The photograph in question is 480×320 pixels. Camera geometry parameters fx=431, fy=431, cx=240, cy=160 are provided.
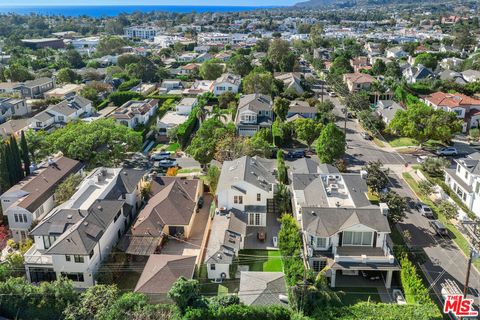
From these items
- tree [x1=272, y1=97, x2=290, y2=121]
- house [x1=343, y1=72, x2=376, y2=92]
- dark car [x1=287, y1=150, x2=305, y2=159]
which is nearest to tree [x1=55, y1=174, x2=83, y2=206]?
dark car [x1=287, y1=150, x2=305, y2=159]

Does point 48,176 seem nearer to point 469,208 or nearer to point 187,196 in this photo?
point 187,196

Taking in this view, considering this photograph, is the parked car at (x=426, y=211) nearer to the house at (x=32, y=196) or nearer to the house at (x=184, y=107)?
the house at (x=32, y=196)

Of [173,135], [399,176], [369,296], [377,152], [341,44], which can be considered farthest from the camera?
[341,44]

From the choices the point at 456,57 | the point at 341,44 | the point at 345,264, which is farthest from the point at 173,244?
the point at 341,44

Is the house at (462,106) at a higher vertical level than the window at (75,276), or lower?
higher

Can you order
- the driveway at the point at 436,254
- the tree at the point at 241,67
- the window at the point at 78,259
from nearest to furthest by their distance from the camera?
the window at the point at 78,259 < the driveway at the point at 436,254 < the tree at the point at 241,67

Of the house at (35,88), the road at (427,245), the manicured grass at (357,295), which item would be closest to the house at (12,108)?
the house at (35,88)

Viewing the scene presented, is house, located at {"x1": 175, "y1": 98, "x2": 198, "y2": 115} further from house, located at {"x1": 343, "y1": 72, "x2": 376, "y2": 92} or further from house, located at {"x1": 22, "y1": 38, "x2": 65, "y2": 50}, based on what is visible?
house, located at {"x1": 22, "y1": 38, "x2": 65, "y2": 50}
